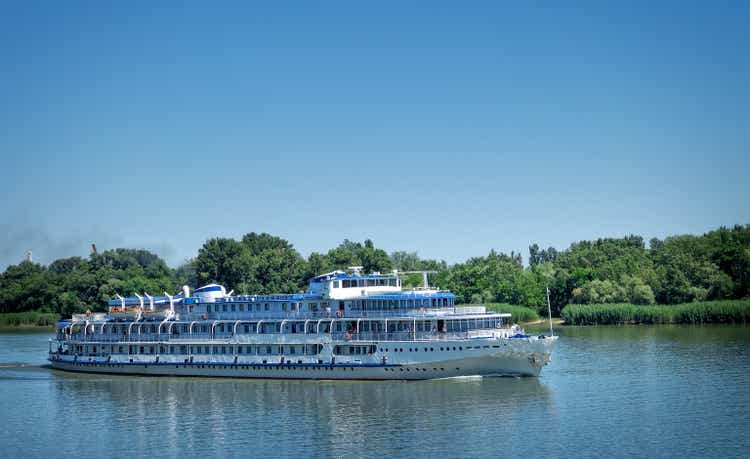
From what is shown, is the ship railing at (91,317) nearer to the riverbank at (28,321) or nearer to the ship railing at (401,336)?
the ship railing at (401,336)

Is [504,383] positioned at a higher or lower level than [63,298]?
lower

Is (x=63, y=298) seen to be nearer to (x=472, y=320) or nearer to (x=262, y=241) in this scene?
(x=262, y=241)

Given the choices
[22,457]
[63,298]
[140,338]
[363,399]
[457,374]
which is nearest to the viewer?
[22,457]

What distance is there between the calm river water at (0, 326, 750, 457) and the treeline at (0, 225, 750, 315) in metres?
36.0

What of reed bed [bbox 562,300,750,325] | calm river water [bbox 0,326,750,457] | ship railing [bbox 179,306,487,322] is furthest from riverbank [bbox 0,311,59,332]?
reed bed [bbox 562,300,750,325]

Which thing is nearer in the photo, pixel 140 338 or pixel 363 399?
pixel 363 399

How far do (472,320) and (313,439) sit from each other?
53.8ft

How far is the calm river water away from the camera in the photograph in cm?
3531

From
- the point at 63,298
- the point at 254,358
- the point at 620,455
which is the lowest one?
the point at 620,455

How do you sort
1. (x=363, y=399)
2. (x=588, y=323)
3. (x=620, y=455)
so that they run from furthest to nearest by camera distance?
(x=588, y=323), (x=363, y=399), (x=620, y=455)

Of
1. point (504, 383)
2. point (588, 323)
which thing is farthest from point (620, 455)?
point (588, 323)

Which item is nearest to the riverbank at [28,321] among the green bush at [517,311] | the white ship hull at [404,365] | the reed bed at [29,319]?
the reed bed at [29,319]

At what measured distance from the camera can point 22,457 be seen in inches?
1419

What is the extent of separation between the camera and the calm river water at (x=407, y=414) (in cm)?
3531
